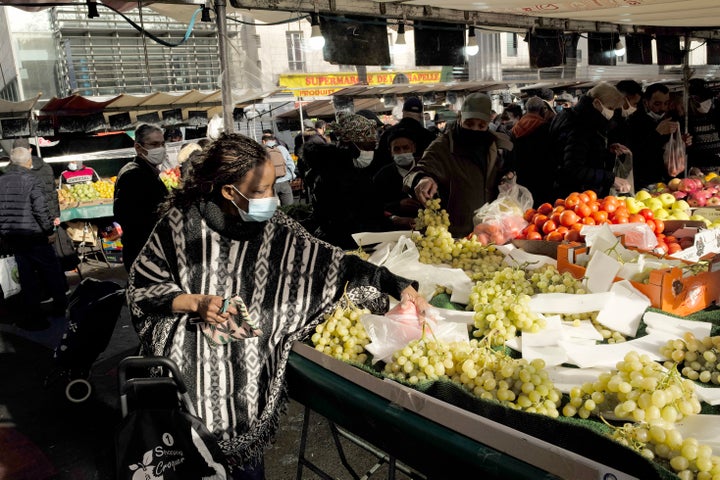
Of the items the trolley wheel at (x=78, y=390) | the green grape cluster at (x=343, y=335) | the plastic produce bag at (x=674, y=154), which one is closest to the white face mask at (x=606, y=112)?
the plastic produce bag at (x=674, y=154)

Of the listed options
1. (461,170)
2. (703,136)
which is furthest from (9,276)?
(703,136)

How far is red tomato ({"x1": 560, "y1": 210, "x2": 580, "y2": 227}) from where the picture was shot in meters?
2.93


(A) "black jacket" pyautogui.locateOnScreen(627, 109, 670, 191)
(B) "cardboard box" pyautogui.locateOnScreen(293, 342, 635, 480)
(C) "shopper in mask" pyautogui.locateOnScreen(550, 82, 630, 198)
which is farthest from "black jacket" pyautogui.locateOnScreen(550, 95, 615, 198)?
(B) "cardboard box" pyautogui.locateOnScreen(293, 342, 635, 480)

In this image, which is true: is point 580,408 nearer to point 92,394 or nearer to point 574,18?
point 92,394

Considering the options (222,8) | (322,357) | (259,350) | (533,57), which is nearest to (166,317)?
(259,350)

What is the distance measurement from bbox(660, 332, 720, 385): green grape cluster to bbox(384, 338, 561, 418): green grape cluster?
1.35ft

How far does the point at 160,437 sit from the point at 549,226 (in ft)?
7.14

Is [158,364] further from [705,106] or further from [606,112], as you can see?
[705,106]

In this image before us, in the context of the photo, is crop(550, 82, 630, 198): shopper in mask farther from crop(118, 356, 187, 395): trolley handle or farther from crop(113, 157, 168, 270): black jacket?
crop(118, 356, 187, 395): trolley handle

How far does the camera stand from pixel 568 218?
9.65 ft

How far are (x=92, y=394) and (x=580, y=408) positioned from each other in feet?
12.9

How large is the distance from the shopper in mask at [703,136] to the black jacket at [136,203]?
589 cm

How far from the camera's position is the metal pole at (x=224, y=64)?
11.2 feet

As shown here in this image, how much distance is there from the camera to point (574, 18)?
21.2 ft
